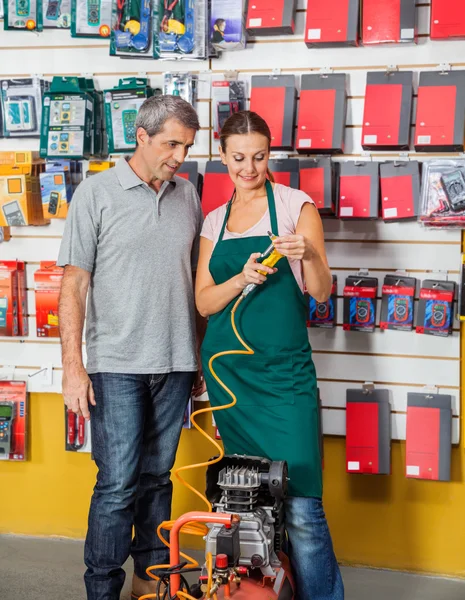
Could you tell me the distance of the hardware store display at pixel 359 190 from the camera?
3.09 metres

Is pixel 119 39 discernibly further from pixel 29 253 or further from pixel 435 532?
pixel 435 532

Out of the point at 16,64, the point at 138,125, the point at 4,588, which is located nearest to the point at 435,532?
the point at 4,588

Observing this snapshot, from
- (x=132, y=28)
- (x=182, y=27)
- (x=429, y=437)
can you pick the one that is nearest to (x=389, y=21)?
(x=182, y=27)

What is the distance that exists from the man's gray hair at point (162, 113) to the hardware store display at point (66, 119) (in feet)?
2.66

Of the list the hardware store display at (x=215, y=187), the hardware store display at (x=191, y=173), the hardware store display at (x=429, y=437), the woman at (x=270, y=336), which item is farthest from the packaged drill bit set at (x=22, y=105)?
the hardware store display at (x=429, y=437)

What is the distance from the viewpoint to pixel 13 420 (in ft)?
11.8

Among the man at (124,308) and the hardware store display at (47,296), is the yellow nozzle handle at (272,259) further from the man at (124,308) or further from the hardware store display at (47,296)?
the hardware store display at (47,296)

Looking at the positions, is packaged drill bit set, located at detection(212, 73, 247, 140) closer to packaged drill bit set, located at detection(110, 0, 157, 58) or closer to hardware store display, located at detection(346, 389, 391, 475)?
packaged drill bit set, located at detection(110, 0, 157, 58)

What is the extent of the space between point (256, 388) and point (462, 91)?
1492 millimetres

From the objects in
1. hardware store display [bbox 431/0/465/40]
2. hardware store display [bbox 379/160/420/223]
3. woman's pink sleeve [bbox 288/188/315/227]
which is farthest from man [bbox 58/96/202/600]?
hardware store display [bbox 431/0/465/40]

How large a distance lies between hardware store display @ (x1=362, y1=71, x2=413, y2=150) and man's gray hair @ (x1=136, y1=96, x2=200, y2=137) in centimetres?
87

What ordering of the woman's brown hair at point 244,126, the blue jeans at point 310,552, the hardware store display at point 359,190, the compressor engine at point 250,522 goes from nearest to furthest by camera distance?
the compressor engine at point 250,522
the blue jeans at point 310,552
the woman's brown hair at point 244,126
the hardware store display at point 359,190

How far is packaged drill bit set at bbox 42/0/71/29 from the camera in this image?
11.2ft

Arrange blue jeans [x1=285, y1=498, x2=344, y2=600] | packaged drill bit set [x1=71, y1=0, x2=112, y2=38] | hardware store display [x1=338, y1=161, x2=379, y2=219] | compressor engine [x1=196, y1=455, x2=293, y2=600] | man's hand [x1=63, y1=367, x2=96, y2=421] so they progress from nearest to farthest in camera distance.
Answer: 1. compressor engine [x1=196, y1=455, x2=293, y2=600]
2. blue jeans [x1=285, y1=498, x2=344, y2=600]
3. man's hand [x1=63, y1=367, x2=96, y2=421]
4. hardware store display [x1=338, y1=161, x2=379, y2=219]
5. packaged drill bit set [x1=71, y1=0, x2=112, y2=38]
